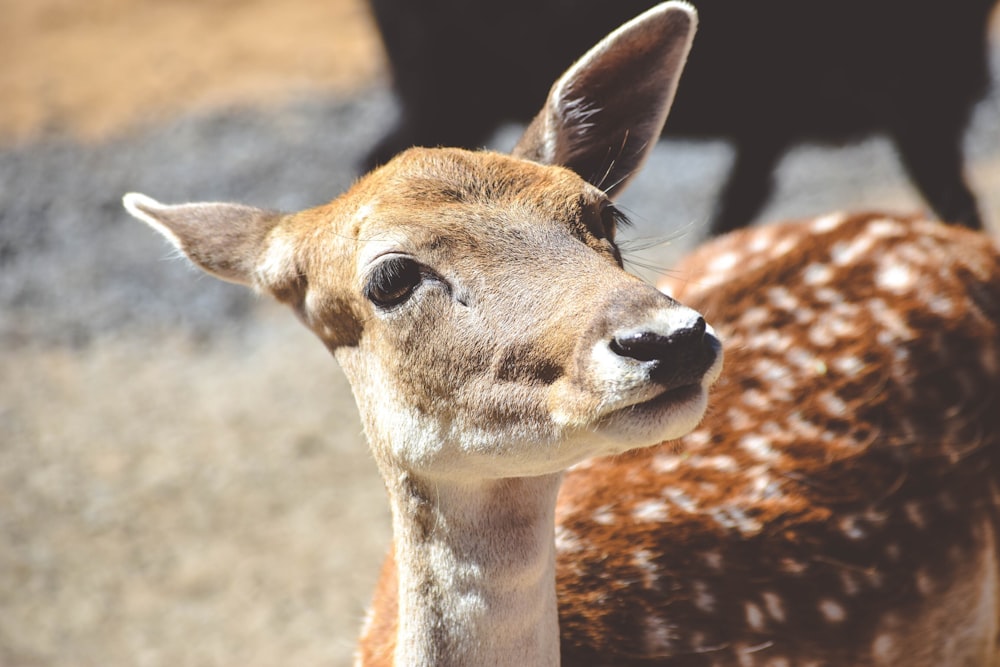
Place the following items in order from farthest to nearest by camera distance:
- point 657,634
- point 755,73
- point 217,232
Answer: point 755,73, point 657,634, point 217,232

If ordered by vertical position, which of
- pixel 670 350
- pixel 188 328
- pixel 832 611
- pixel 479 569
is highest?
pixel 670 350

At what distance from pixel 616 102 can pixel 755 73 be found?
2.91 metres

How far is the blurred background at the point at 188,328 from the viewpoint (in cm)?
436

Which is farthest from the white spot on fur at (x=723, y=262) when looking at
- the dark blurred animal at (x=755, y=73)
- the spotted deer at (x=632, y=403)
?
the dark blurred animal at (x=755, y=73)

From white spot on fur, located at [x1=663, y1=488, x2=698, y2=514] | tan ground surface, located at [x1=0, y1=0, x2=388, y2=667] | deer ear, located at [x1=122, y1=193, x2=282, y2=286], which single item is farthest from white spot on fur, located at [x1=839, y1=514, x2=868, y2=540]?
tan ground surface, located at [x1=0, y1=0, x2=388, y2=667]

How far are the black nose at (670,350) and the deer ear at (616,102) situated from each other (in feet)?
2.42

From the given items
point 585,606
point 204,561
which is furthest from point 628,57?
point 204,561

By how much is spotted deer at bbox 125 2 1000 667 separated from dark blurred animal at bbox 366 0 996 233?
6.47 ft

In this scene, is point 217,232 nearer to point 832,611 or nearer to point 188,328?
point 832,611

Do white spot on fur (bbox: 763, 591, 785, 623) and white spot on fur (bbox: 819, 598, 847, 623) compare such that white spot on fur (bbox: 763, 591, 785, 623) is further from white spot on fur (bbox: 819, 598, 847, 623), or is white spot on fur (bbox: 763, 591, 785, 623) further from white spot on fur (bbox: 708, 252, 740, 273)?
white spot on fur (bbox: 708, 252, 740, 273)

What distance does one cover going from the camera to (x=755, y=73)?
5.08 metres

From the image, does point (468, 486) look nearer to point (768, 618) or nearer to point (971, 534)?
point (768, 618)

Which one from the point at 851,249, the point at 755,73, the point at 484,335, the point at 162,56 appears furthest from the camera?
the point at 162,56

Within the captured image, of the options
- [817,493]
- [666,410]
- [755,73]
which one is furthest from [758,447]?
[755,73]
